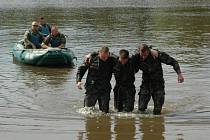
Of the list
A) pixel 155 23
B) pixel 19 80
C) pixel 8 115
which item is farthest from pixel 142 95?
pixel 155 23

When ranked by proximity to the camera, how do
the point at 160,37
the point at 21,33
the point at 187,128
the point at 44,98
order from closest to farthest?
the point at 187,128 → the point at 44,98 → the point at 160,37 → the point at 21,33

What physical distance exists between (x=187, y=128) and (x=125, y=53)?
6.02 ft

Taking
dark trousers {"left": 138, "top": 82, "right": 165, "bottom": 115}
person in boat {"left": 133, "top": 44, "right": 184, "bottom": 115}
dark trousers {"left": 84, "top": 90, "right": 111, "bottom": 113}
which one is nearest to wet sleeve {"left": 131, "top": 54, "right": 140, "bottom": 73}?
person in boat {"left": 133, "top": 44, "right": 184, "bottom": 115}

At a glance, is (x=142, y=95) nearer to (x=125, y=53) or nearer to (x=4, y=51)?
(x=125, y=53)

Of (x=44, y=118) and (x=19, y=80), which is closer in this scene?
(x=44, y=118)

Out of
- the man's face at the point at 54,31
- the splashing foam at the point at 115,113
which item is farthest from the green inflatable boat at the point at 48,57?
the splashing foam at the point at 115,113

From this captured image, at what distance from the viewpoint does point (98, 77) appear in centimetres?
1097

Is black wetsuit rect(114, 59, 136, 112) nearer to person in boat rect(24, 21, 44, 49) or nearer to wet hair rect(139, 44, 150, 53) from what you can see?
wet hair rect(139, 44, 150, 53)

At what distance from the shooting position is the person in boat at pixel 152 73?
34.9 ft

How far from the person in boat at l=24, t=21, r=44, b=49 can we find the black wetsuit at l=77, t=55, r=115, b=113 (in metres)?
8.47

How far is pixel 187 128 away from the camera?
1003cm

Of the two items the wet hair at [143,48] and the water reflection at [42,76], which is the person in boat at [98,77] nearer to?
the wet hair at [143,48]

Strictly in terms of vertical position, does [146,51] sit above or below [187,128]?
above

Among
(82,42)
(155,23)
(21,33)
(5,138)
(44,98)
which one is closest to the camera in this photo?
(5,138)
